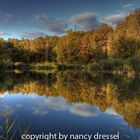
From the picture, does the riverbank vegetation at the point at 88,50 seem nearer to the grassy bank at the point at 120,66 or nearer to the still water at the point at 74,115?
the grassy bank at the point at 120,66

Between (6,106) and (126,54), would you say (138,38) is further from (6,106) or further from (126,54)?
(6,106)

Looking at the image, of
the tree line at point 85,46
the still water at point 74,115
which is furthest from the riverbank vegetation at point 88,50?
the still water at point 74,115

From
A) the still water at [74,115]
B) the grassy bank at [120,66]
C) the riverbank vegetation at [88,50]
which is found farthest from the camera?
the riverbank vegetation at [88,50]

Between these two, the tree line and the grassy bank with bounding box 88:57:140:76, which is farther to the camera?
the tree line

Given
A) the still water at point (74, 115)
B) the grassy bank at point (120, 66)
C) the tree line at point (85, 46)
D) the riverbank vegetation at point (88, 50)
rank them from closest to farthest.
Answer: the still water at point (74, 115), the grassy bank at point (120, 66), the riverbank vegetation at point (88, 50), the tree line at point (85, 46)

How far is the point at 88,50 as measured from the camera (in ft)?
163

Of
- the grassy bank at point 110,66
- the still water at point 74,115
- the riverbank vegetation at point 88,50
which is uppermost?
the riverbank vegetation at point 88,50

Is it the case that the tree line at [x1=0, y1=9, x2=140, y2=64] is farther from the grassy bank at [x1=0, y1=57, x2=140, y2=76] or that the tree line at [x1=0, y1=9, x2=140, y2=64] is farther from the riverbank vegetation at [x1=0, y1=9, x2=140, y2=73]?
the grassy bank at [x1=0, y1=57, x2=140, y2=76]

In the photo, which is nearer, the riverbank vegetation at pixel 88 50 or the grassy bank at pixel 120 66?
the grassy bank at pixel 120 66

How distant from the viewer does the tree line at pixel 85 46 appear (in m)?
39.6

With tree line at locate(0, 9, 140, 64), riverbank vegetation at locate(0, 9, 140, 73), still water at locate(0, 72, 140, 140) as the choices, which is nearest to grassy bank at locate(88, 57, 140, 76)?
riverbank vegetation at locate(0, 9, 140, 73)

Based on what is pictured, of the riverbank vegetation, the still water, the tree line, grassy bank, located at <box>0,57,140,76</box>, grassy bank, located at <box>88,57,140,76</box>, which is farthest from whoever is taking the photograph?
the tree line

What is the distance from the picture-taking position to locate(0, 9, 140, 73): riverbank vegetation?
1352 inches

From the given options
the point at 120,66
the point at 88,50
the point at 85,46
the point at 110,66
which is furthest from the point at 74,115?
the point at 85,46
